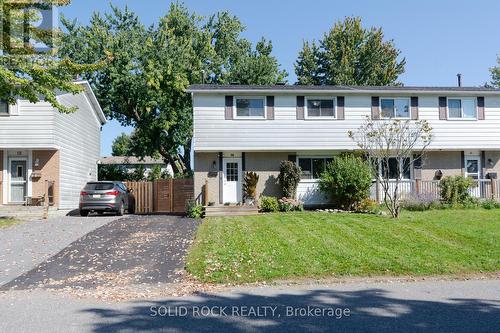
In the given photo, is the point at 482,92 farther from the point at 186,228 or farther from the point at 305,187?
the point at 186,228

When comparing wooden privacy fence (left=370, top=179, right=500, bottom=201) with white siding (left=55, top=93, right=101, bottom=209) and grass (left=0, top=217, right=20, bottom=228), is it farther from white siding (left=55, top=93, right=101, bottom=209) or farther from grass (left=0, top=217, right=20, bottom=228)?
white siding (left=55, top=93, right=101, bottom=209)

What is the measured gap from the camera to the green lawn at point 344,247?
9859 mm

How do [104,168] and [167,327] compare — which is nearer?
[167,327]

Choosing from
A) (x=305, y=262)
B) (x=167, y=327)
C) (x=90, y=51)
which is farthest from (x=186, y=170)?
(x=167, y=327)

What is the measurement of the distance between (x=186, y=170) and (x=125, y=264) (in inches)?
1021

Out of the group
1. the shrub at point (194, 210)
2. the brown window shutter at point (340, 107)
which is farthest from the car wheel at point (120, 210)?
the brown window shutter at point (340, 107)

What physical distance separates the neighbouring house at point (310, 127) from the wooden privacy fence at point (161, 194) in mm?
5573

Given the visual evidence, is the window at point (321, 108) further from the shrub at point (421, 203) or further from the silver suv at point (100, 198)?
the silver suv at point (100, 198)

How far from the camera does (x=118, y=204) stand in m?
20.8

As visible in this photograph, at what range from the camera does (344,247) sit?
463 inches

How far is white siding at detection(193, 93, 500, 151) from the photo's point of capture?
21281 millimetres

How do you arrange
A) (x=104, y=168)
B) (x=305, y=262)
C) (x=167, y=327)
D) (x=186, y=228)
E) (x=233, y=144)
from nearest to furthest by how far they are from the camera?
1. (x=167, y=327)
2. (x=305, y=262)
3. (x=186, y=228)
4. (x=233, y=144)
5. (x=104, y=168)

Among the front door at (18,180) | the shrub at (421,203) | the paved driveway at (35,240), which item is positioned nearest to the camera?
the paved driveway at (35,240)

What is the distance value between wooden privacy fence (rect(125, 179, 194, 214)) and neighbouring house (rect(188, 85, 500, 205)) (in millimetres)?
5573
